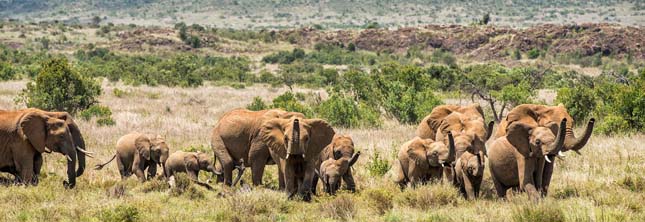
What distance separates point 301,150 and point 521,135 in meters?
3.25

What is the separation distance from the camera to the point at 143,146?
14242mm

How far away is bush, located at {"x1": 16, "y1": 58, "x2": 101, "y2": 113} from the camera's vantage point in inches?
1001

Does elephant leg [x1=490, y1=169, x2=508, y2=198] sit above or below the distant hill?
above

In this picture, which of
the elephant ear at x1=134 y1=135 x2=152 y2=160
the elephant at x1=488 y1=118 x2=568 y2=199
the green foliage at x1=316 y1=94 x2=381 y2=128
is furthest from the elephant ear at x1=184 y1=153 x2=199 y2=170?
the green foliage at x1=316 y1=94 x2=381 y2=128

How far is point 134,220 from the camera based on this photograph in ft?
34.3

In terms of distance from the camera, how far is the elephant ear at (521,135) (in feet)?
35.6

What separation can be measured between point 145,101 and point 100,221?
20.2 meters

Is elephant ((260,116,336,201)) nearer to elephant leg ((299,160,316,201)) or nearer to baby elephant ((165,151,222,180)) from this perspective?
elephant leg ((299,160,316,201))

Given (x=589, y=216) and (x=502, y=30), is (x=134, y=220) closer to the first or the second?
(x=589, y=216)

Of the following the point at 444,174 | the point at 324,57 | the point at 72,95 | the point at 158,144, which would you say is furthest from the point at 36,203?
the point at 324,57

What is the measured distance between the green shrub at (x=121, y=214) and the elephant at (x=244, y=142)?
2.81 m

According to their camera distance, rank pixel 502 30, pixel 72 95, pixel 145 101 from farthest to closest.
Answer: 1. pixel 502 30
2. pixel 145 101
3. pixel 72 95

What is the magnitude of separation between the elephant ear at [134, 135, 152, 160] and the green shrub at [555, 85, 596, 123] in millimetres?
14592

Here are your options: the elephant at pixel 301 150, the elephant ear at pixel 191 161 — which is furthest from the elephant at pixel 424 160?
the elephant ear at pixel 191 161
